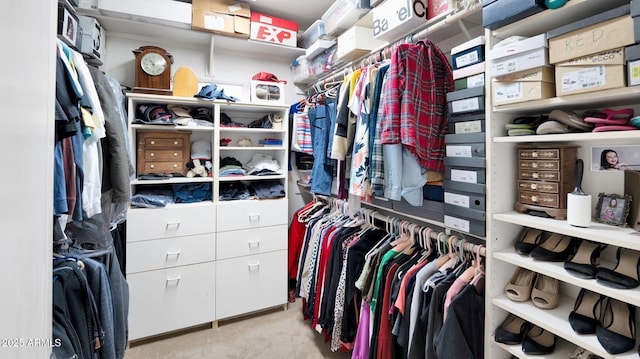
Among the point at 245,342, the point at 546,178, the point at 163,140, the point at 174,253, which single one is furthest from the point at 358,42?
the point at 245,342

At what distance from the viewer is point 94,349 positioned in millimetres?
1266

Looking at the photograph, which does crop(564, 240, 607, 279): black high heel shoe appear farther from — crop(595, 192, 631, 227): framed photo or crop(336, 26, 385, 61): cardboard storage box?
crop(336, 26, 385, 61): cardboard storage box

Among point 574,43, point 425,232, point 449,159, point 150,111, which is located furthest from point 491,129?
point 150,111

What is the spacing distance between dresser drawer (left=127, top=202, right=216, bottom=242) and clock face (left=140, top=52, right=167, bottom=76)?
3.36 feet

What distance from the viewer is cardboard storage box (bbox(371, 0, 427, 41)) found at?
1.46m

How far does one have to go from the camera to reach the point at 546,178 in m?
1.11

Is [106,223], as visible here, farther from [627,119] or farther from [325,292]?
[627,119]

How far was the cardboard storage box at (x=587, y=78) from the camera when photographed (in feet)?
2.66

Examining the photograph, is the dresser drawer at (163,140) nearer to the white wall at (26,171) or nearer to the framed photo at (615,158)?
the white wall at (26,171)

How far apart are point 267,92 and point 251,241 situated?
4.22 ft

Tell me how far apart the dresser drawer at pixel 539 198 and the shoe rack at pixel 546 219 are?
5 centimetres

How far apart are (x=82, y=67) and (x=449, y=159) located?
65.8 inches

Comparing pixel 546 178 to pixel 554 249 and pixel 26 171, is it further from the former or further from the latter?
pixel 26 171

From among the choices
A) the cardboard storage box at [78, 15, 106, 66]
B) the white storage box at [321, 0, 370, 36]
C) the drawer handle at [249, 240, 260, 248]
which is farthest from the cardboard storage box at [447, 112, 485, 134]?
the cardboard storage box at [78, 15, 106, 66]
